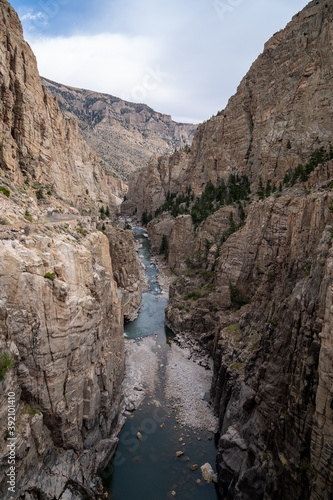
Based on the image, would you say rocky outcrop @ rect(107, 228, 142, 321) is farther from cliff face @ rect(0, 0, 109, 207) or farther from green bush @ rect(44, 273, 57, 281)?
green bush @ rect(44, 273, 57, 281)

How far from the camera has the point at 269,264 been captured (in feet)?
108

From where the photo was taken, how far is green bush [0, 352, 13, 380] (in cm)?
1308

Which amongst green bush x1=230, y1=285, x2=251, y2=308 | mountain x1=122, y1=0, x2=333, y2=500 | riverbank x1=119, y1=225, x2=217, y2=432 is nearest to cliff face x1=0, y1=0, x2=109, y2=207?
riverbank x1=119, y1=225, x2=217, y2=432

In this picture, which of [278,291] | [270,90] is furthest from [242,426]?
[270,90]

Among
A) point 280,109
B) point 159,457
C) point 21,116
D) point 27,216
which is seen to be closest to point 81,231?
point 27,216

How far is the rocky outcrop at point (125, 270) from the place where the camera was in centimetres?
4644

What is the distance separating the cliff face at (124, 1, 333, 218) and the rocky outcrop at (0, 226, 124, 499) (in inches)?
1638

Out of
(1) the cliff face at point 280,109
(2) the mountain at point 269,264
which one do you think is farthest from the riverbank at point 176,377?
(1) the cliff face at point 280,109

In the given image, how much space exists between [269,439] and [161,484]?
9127 mm

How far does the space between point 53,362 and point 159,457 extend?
13.5 m

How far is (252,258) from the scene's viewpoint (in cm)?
3703

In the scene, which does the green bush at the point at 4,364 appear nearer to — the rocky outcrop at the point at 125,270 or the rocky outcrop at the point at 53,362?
the rocky outcrop at the point at 53,362

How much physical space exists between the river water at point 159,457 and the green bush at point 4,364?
1337cm

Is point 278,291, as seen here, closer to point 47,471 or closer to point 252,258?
point 252,258
